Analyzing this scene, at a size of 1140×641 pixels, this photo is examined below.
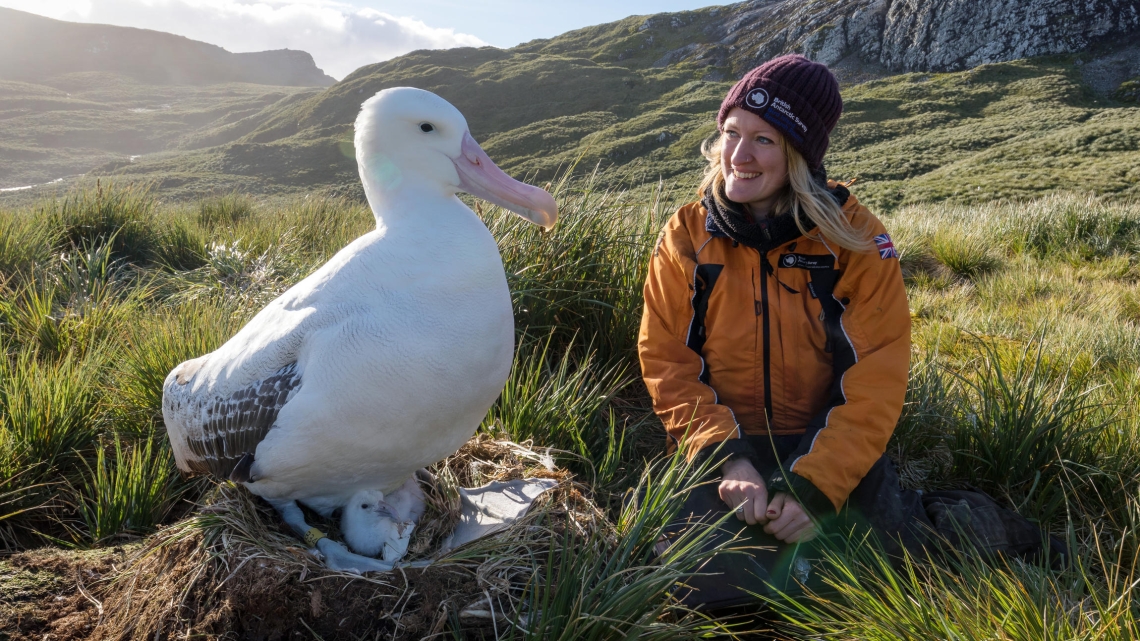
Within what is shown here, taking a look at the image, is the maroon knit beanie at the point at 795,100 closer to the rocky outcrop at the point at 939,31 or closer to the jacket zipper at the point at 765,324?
the jacket zipper at the point at 765,324

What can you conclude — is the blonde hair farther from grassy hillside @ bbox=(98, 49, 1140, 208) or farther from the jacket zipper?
grassy hillside @ bbox=(98, 49, 1140, 208)

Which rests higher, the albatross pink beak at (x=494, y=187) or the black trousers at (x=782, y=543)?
the albatross pink beak at (x=494, y=187)

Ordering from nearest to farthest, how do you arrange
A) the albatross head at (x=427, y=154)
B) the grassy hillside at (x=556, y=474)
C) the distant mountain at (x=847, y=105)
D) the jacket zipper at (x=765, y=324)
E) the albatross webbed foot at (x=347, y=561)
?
the grassy hillside at (x=556, y=474), the albatross webbed foot at (x=347, y=561), the albatross head at (x=427, y=154), the jacket zipper at (x=765, y=324), the distant mountain at (x=847, y=105)

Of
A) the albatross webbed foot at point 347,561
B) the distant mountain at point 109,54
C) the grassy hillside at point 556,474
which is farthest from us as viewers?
the distant mountain at point 109,54

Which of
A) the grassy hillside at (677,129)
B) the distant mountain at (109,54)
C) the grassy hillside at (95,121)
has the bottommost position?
the grassy hillside at (677,129)

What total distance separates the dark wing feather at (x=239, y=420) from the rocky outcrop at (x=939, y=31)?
53590mm

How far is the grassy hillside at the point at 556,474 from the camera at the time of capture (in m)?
1.80

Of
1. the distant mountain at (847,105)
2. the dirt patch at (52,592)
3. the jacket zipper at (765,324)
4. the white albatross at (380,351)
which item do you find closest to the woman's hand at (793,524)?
the jacket zipper at (765,324)

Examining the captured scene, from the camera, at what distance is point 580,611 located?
1686 mm

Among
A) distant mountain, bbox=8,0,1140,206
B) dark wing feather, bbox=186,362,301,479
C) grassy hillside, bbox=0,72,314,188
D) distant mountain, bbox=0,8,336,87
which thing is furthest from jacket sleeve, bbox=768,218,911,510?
distant mountain, bbox=0,8,336,87

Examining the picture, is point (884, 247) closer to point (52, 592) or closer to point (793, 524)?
point (793, 524)

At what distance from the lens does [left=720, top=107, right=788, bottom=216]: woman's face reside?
2.57m

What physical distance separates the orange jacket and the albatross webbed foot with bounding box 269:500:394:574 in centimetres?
107

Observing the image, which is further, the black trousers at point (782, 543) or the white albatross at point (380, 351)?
the black trousers at point (782, 543)
